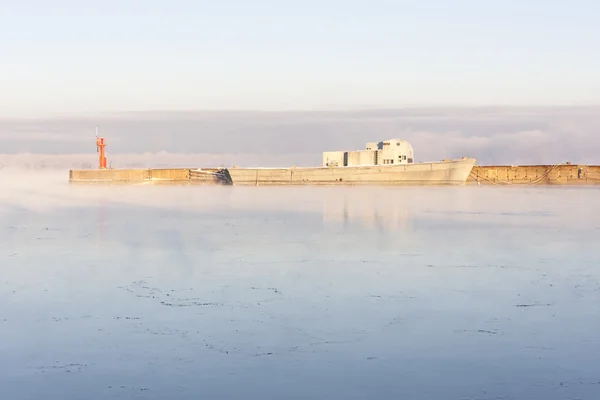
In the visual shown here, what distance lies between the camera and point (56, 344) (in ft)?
44.2

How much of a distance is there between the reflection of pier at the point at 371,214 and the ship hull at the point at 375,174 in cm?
3471

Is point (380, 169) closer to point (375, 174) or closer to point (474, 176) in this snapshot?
point (375, 174)

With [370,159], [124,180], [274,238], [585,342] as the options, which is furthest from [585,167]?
[585,342]

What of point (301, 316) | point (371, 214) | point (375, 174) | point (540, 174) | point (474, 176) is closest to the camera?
point (301, 316)

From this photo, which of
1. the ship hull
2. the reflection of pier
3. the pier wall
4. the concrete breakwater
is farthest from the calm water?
the pier wall

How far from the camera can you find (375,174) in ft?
A: 303

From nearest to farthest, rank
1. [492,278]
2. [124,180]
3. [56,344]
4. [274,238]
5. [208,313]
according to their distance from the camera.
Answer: [56,344] < [208,313] < [492,278] < [274,238] < [124,180]

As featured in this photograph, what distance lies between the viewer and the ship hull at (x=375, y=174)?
9038 cm

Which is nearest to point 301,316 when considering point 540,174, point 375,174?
point 375,174

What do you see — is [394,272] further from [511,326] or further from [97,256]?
[97,256]

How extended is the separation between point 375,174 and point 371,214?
48.2 metres

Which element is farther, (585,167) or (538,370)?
(585,167)

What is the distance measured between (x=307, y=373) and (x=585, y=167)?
10057 centimetres

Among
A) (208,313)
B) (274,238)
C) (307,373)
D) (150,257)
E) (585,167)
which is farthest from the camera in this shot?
(585,167)
